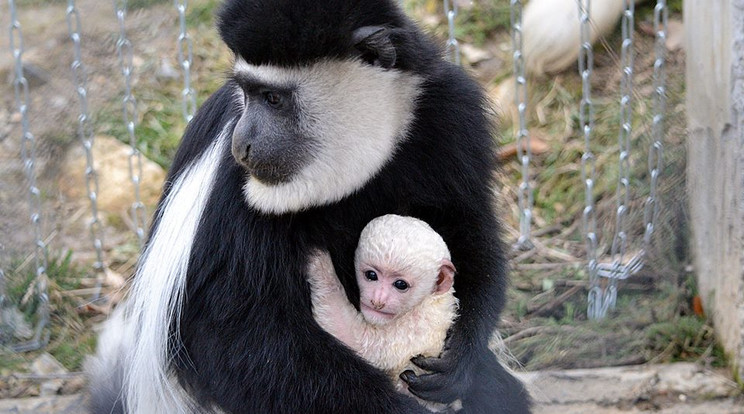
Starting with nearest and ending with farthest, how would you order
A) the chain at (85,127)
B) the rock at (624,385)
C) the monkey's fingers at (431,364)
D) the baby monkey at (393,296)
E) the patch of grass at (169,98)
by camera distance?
the baby monkey at (393,296)
the monkey's fingers at (431,364)
the rock at (624,385)
the chain at (85,127)
the patch of grass at (169,98)

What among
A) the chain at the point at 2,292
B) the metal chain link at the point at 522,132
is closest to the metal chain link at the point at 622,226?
the metal chain link at the point at 522,132

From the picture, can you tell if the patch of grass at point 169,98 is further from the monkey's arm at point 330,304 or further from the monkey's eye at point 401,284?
the monkey's eye at point 401,284

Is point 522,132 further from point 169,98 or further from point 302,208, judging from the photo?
point 169,98

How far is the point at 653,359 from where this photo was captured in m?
2.72

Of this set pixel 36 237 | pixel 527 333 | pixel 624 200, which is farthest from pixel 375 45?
pixel 36 237

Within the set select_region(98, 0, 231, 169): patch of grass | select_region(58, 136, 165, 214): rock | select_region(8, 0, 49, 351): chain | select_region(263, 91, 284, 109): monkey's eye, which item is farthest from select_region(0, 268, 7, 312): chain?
select_region(263, 91, 284, 109): monkey's eye

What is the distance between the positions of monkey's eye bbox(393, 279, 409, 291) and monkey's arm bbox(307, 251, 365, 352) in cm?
13

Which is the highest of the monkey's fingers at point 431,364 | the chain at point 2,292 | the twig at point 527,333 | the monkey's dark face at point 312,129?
the monkey's dark face at point 312,129

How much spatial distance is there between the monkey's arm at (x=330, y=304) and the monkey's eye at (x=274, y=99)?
0.32 metres

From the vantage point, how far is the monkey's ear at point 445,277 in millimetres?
1903

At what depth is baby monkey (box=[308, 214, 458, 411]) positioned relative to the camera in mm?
1856

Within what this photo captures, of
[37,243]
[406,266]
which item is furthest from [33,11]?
[406,266]

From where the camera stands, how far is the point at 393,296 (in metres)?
1.88

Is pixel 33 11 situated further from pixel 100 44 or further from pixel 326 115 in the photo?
pixel 326 115
